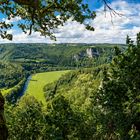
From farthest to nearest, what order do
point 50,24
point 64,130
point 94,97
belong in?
point 64,130 → point 94,97 → point 50,24

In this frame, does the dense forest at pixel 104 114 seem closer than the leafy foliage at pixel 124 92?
No

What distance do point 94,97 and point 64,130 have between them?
2183cm

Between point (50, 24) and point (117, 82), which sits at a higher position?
point (50, 24)

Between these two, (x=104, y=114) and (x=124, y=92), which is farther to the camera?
(x=104, y=114)

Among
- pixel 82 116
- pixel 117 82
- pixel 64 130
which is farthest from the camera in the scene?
pixel 82 116

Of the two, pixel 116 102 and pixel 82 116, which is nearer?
pixel 116 102

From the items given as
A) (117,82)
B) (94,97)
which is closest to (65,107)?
(94,97)

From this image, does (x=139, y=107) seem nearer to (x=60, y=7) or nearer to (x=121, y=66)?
(x=121, y=66)

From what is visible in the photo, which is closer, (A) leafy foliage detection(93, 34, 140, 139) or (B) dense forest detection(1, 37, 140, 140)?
(A) leafy foliage detection(93, 34, 140, 139)

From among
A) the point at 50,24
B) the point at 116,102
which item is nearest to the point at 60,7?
the point at 50,24

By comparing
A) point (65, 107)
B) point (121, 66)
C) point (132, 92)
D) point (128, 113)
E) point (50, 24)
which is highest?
point (50, 24)

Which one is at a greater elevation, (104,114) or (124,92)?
(124,92)

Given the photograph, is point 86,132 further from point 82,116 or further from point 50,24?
point 50,24

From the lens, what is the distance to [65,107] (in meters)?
65.0
